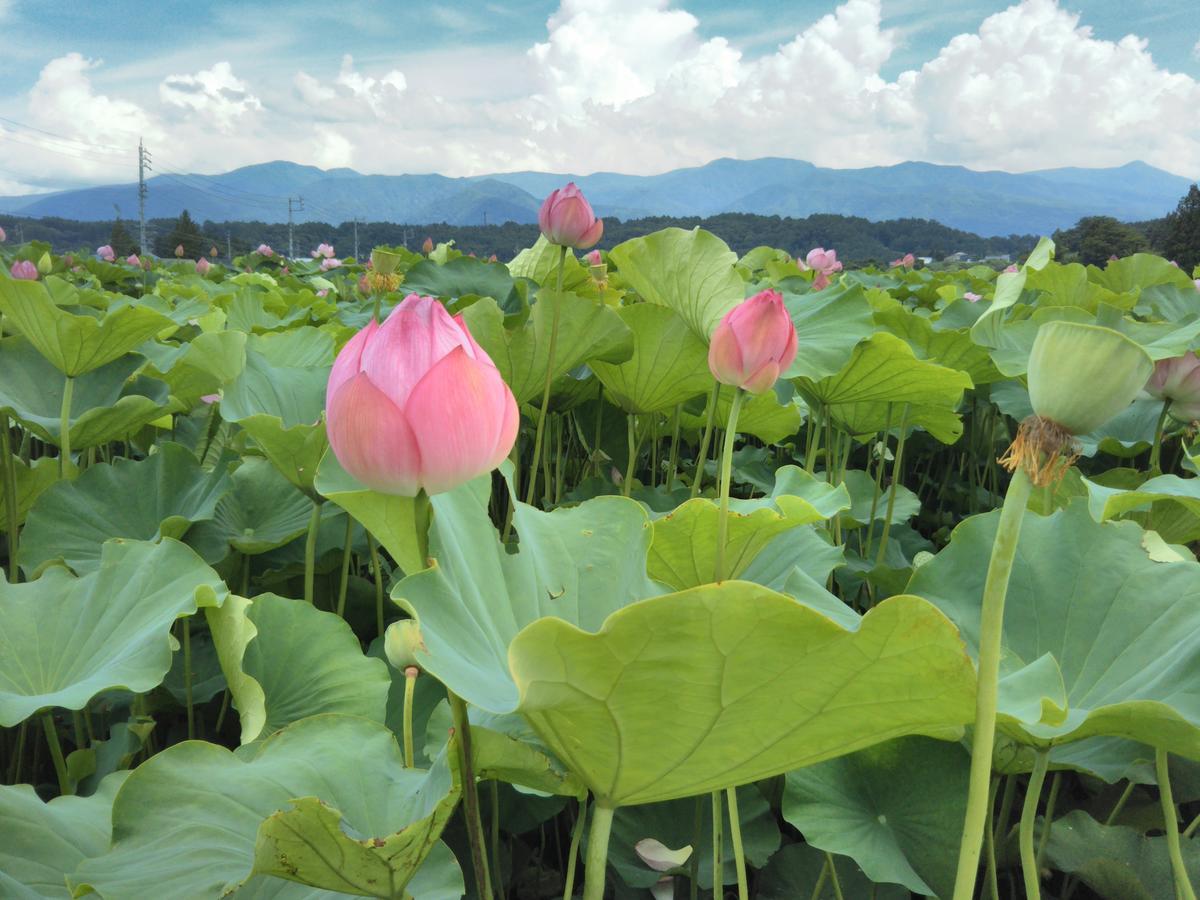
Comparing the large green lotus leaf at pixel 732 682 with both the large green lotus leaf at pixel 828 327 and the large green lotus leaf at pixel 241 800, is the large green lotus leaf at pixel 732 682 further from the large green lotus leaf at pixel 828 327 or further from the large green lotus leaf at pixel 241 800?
the large green lotus leaf at pixel 828 327

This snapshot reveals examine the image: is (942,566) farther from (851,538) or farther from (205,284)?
(205,284)

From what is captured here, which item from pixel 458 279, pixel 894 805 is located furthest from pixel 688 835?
pixel 458 279

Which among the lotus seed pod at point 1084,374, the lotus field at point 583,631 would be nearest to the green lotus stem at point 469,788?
the lotus field at point 583,631

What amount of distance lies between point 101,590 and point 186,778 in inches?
14.2

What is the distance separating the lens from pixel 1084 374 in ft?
1.36

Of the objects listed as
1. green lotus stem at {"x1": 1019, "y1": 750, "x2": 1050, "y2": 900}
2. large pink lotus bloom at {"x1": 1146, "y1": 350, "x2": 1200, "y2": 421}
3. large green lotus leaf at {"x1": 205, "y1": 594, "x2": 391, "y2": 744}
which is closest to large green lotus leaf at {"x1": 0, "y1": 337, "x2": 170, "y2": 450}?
large green lotus leaf at {"x1": 205, "y1": 594, "x2": 391, "y2": 744}

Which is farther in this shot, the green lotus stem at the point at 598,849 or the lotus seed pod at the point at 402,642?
the lotus seed pod at the point at 402,642

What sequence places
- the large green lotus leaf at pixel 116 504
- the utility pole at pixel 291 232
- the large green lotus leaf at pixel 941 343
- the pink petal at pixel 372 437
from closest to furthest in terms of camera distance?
the pink petal at pixel 372 437, the large green lotus leaf at pixel 116 504, the large green lotus leaf at pixel 941 343, the utility pole at pixel 291 232

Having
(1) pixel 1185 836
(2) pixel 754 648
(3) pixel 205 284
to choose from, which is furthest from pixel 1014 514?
(3) pixel 205 284

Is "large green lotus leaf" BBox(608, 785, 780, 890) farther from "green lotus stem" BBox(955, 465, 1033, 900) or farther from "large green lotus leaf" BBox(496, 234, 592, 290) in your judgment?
"large green lotus leaf" BBox(496, 234, 592, 290)

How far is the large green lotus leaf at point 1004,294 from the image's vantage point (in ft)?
2.50

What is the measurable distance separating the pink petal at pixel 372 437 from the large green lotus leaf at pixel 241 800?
18 cm

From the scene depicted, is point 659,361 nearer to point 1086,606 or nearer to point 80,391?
point 1086,606

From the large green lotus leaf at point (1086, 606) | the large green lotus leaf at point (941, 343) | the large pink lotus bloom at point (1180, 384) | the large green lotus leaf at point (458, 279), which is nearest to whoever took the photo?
the large green lotus leaf at point (1086, 606)
